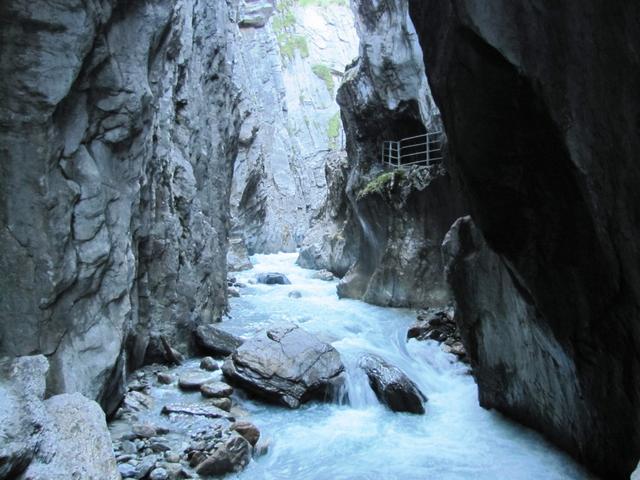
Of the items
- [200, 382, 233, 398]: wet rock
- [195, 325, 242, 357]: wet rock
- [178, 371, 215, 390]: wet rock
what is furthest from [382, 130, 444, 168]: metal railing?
[200, 382, 233, 398]: wet rock

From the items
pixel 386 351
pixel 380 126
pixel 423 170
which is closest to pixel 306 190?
pixel 380 126

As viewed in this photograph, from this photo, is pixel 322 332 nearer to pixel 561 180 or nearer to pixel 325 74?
pixel 561 180

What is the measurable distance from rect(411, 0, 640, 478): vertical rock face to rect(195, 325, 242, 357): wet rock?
22.4 ft

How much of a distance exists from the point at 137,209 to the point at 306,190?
6056 centimetres

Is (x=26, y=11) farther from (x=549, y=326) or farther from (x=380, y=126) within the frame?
(x=380, y=126)

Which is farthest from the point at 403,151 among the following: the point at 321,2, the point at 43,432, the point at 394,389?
the point at 321,2

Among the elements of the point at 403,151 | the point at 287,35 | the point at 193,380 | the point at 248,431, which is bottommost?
the point at 248,431

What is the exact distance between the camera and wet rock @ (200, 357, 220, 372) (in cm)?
1054

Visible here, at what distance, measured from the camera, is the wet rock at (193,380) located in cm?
924

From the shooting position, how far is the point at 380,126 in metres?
22.0

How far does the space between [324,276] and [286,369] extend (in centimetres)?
2036

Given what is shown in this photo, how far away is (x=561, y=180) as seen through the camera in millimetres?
5109

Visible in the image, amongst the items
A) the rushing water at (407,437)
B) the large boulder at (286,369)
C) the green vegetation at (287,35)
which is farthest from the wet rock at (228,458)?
the green vegetation at (287,35)

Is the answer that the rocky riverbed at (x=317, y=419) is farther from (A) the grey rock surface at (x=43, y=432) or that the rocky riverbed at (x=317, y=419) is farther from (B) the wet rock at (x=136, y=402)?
(A) the grey rock surface at (x=43, y=432)
